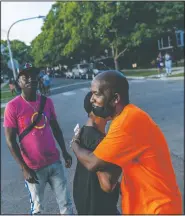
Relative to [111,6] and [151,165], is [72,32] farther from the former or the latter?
[151,165]

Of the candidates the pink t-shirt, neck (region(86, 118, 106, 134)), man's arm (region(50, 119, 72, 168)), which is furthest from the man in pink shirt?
neck (region(86, 118, 106, 134))

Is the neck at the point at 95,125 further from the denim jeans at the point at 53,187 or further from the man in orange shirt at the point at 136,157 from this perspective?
the denim jeans at the point at 53,187

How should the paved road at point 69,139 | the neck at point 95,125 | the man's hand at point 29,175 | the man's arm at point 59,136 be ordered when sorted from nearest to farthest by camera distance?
the neck at point 95,125 → the man's hand at point 29,175 → the man's arm at point 59,136 → the paved road at point 69,139

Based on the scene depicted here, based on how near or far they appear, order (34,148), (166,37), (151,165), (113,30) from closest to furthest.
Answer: (151,165) < (34,148) < (113,30) < (166,37)

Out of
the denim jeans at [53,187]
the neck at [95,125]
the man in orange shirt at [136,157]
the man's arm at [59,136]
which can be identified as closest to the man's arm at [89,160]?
the man in orange shirt at [136,157]

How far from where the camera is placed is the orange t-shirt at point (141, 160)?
167 cm

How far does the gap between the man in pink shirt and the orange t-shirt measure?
140 cm

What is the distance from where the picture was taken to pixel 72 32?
2994 centimetres

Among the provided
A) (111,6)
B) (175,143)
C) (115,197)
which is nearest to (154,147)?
(115,197)

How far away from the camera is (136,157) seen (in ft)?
5.53

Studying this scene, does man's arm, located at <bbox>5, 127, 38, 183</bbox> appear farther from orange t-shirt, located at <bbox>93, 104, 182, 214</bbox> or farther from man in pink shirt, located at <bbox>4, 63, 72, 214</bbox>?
orange t-shirt, located at <bbox>93, 104, 182, 214</bbox>

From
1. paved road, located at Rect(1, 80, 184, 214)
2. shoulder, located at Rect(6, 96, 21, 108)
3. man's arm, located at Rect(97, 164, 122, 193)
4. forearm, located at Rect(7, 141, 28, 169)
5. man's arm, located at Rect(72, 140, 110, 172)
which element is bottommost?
paved road, located at Rect(1, 80, 184, 214)

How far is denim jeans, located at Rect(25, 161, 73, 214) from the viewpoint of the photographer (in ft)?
10.1

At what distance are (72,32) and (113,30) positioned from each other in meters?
3.97
